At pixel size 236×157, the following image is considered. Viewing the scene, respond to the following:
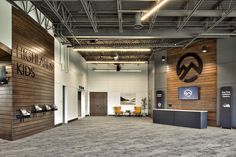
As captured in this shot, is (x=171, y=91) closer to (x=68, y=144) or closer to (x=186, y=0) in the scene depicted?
(x=186, y=0)

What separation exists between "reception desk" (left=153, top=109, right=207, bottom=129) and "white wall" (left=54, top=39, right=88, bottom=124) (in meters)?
5.22

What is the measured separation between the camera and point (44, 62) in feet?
35.0

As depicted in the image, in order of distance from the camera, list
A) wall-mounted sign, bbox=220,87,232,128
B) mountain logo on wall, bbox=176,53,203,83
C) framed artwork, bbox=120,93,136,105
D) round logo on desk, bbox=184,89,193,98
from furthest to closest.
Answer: framed artwork, bbox=120,93,136,105 → round logo on desk, bbox=184,89,193,98 → mountain logo on wall, bbox=176,53,203,83 → wall-mounted sign, bbox=220,87,232,128

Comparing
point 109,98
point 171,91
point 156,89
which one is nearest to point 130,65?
point 109,98

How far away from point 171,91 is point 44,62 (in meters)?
8.15

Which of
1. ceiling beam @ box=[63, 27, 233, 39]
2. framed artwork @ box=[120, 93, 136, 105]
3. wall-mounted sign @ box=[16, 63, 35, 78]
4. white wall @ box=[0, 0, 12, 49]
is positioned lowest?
framed artwork @ box=[120, 93, 136, 105]

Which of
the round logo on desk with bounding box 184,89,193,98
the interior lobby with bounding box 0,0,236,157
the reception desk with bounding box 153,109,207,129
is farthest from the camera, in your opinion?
the round logo on desk with bounding box 184,89,193,98

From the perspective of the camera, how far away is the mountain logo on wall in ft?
45.6

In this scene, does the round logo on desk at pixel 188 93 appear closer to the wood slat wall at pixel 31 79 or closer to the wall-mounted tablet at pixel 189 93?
the wall-mounted tablet at pixel 189 93

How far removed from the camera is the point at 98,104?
73.6 feet

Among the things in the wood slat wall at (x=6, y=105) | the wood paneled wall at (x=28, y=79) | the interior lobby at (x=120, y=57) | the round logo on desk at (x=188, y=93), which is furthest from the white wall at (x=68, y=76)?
the round logo on desk at (x=188, y=93)

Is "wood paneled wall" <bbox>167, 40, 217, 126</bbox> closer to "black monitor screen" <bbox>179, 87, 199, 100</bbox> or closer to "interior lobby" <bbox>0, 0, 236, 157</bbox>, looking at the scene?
"interior lobby" <bbox>0, 0, 236, 157</bbox>

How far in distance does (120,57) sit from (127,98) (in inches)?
164

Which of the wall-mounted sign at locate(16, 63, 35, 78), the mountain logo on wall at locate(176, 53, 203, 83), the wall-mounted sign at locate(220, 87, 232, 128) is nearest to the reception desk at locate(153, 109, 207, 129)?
the wall-mounted sign at locate(220, 87, 232, 128)
